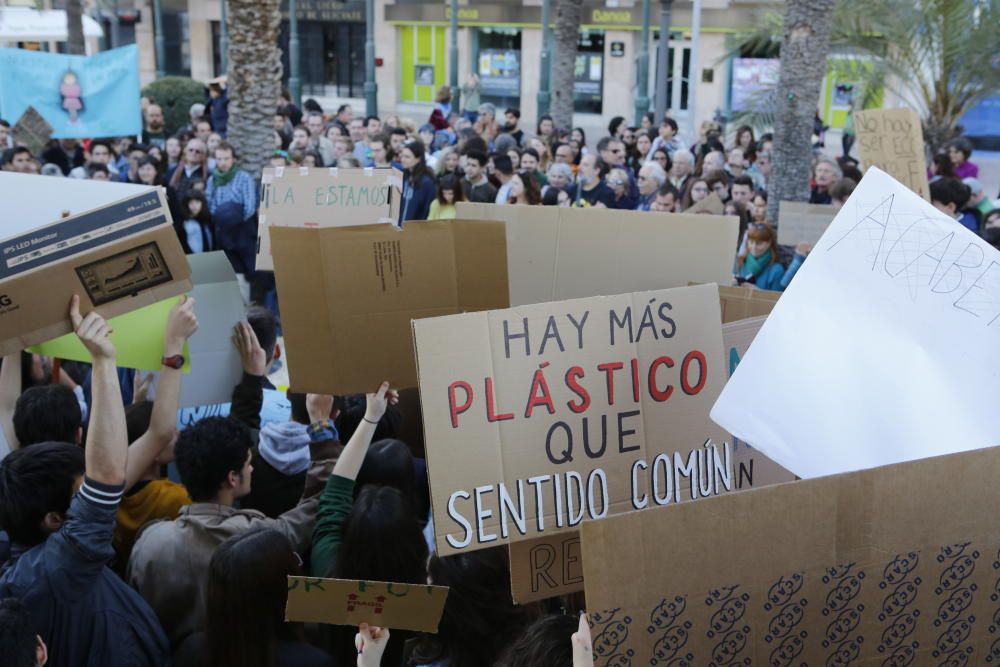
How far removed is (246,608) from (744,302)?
1798 mm

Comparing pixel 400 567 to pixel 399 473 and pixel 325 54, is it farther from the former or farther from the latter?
pixel 325 54

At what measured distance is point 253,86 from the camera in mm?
10367

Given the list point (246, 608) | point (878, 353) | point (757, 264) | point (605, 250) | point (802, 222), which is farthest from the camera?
point (757, 264)

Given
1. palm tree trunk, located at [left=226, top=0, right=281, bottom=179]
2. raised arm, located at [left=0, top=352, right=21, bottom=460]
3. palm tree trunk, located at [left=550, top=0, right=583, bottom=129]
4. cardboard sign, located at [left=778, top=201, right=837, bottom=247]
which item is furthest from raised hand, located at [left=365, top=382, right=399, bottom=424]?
palm tree trunk, located at [left=550, top=0, right=583, bottom=129]

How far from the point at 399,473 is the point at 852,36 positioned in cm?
1071

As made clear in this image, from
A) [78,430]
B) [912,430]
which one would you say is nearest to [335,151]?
[78,430]

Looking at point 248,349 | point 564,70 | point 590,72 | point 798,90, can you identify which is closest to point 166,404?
point 248,349

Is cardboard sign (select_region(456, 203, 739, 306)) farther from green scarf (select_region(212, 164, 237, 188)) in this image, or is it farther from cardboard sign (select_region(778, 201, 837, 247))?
green scarf (select_region(212, 164, 237, 188))

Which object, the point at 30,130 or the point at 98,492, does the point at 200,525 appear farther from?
the point at 30,130

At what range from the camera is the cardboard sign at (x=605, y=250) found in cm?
364

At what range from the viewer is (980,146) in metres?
24.0

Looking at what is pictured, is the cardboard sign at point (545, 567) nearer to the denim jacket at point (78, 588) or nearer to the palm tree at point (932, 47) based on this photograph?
the denim jacket at point (78, 588)

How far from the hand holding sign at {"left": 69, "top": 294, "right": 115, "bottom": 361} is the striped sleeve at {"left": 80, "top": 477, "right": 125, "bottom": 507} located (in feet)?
1.34

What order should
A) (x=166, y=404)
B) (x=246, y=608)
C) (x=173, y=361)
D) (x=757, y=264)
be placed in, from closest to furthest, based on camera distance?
(x=246, y=608), (x=166, y=404), (x=173, y=361), (x=757, y=264)
